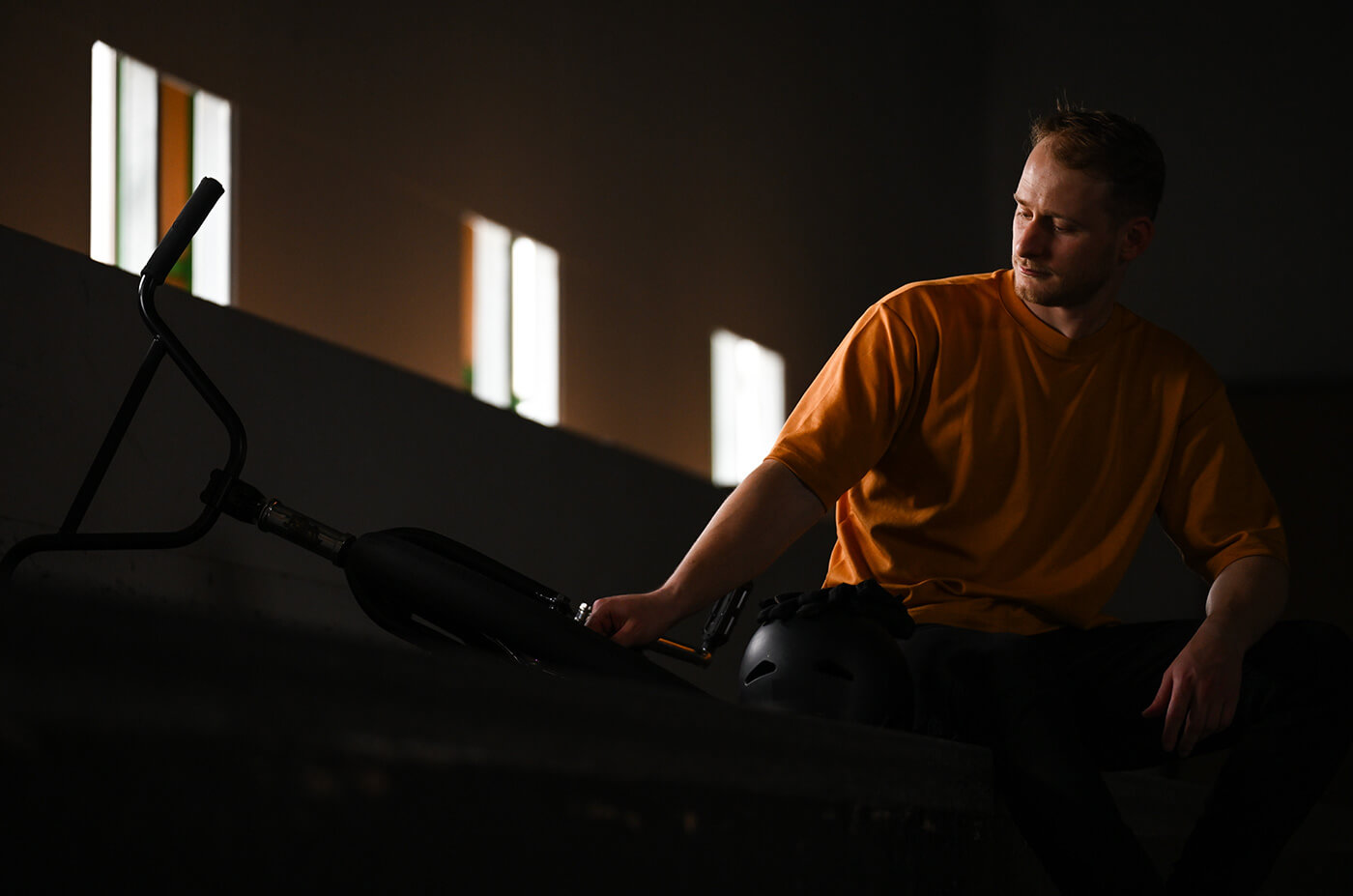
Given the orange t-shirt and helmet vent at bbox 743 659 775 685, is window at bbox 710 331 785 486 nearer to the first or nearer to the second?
the orange t-shirt

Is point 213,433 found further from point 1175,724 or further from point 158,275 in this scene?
point 1175,724

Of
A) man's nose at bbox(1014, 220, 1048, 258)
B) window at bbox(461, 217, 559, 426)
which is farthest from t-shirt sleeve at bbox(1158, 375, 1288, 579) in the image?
window at bbox(461, 217, 559, 426)

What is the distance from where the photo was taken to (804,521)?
148 cm

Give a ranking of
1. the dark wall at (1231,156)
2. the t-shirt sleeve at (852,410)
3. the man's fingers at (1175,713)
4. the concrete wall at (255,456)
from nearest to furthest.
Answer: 1. the man's fingers at (1175,713)
2. the t-shirt sleeve at (852,410)
3. the concrete wall at (255,456)
4. the dark wall at (1231,156)

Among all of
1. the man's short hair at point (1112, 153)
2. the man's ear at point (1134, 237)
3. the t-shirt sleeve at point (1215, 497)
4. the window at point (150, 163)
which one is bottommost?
the t-shirt sleeve at point (1215, 497)

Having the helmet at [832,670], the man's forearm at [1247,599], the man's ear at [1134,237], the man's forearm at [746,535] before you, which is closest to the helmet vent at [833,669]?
the helmet at [832,670]

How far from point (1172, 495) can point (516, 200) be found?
2237 mm

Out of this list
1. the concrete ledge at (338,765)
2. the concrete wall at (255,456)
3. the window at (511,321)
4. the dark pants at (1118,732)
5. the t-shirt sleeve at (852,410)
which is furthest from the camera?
the window at (511,321)

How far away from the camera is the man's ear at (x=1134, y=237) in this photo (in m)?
1.71

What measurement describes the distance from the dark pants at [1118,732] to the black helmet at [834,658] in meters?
0.08

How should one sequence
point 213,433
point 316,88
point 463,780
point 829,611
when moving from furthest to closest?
point 316,88 < point 213,433 < point 829,611 < point 463,780

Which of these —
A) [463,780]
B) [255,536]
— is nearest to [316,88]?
[255,536]

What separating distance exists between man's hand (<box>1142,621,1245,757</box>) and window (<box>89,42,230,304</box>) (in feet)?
6.12

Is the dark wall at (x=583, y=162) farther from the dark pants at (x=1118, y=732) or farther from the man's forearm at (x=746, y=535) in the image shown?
the dark pants at (x=1118, y=732)
